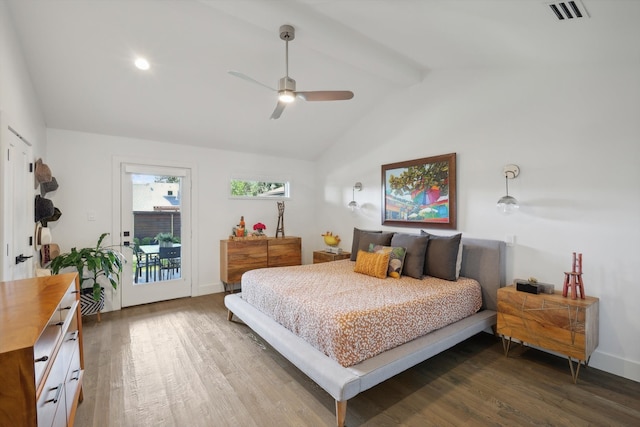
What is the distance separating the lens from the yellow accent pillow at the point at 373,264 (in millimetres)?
3400

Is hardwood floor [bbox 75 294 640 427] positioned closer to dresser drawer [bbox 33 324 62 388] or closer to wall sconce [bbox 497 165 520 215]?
A: dresser drawer [bbox 33 324 62 388]

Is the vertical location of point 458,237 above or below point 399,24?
below

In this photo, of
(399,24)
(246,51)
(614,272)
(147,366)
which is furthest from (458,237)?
(147,366)

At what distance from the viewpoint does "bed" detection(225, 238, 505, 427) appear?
1.97 m

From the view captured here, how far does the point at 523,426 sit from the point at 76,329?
Result: 3.10 metres

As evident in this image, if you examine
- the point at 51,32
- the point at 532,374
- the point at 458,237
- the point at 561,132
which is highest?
the point at 51,32

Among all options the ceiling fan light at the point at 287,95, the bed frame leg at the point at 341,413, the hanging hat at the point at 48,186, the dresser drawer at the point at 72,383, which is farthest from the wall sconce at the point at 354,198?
the hanging hat at the point at 48,186

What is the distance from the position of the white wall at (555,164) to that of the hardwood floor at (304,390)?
2.06 feet

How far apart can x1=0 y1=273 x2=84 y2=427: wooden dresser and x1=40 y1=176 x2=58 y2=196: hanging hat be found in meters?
2.15

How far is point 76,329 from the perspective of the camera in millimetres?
2109

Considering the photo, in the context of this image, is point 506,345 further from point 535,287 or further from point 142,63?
point 142,63

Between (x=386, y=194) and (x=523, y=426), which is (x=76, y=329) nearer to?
(x=523, y=426)

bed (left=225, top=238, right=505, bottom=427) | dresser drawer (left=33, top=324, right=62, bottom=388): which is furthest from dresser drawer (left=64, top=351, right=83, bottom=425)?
bed (left=225, top=238, right=505, bottom=427)

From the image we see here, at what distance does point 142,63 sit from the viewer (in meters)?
3.08
